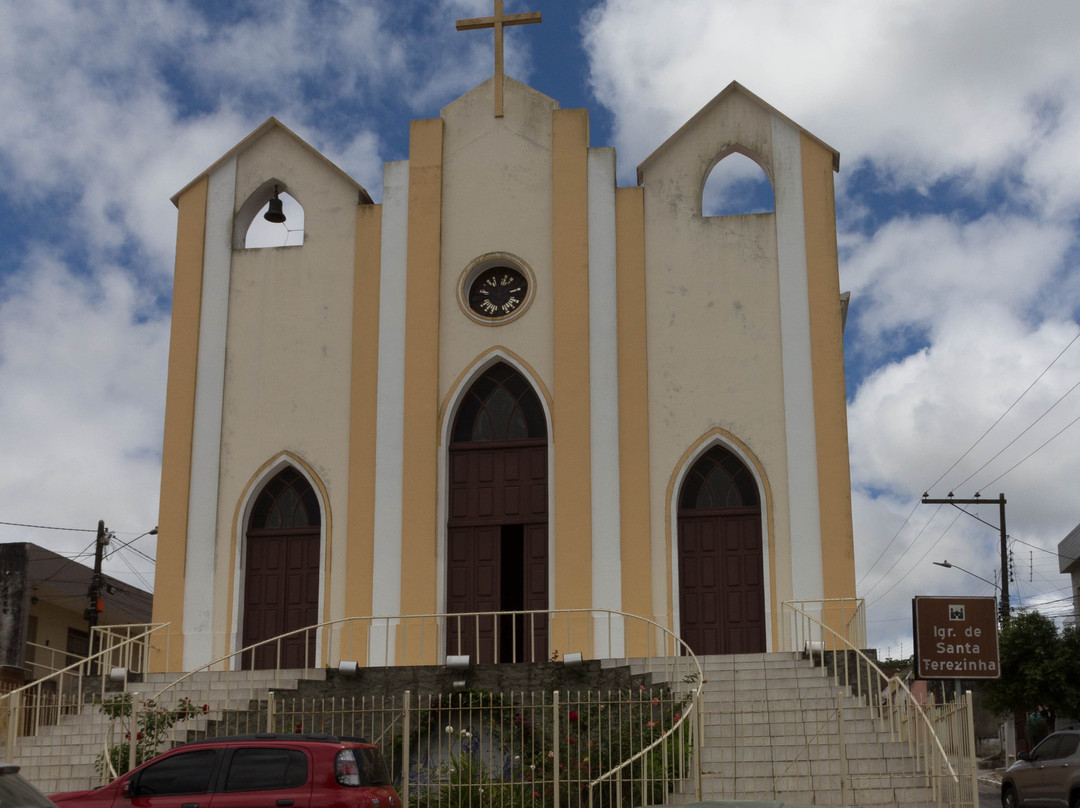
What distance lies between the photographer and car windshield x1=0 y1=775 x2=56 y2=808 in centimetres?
629

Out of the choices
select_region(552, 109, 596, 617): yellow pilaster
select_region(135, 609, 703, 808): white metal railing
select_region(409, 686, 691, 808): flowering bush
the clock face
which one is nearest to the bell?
the clock face

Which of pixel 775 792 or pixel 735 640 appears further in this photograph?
pixel 735 640

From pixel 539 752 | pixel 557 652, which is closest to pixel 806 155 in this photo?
pixel 557 652

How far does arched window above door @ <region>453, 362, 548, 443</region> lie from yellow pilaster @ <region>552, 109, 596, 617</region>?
1.85 ft

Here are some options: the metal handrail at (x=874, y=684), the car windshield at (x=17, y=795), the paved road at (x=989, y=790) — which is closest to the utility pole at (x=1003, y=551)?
the paved road at (x=989, y=790)

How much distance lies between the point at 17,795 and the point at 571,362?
1354 cm

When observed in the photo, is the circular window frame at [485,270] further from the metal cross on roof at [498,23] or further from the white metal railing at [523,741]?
the white metal railing at [523,741]

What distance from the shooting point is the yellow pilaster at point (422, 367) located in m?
18.8

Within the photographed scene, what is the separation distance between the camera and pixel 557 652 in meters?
17.3

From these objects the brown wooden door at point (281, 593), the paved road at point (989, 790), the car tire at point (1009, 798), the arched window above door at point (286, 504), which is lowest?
the paved road at point (989, 790)

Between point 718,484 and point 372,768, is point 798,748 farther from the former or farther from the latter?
point 718,484

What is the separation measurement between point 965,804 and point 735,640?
20.5 ft

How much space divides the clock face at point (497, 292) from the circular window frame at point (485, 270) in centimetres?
5

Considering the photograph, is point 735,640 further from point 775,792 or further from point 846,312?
point 846,312
